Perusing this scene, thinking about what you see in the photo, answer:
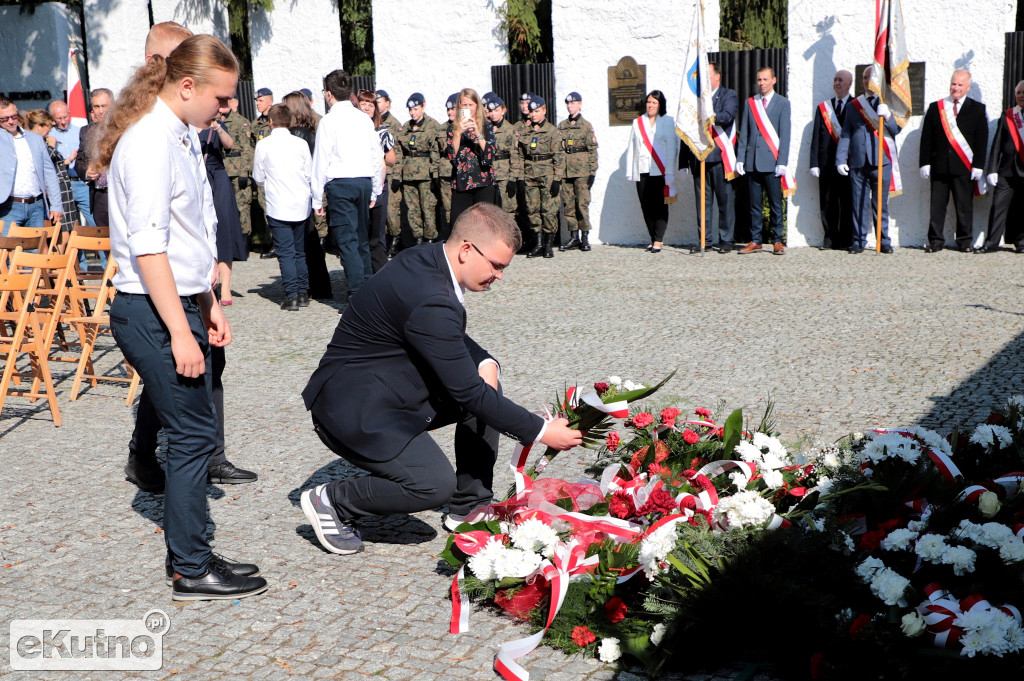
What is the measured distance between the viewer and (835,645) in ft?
10.4

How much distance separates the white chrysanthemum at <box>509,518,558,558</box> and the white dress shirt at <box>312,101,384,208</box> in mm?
6523

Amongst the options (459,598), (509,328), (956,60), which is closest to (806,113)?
(956,60)

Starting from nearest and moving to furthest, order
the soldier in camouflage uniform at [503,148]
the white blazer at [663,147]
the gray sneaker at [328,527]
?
1. the gray sneaker at [328,527]
2. the soldier in camouflage uniform at [503,148]
3. the white blazer at [663,147]

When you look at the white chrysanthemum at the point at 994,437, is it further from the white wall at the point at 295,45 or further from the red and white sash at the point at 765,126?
the white wall at the point at 295,45

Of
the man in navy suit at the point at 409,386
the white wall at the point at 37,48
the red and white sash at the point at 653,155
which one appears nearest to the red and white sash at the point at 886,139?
the red and white sash at the point at 653,155

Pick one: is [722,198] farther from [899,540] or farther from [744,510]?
[899,540]

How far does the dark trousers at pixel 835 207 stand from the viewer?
1330cm

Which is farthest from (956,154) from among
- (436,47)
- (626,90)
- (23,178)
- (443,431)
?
(23,178)

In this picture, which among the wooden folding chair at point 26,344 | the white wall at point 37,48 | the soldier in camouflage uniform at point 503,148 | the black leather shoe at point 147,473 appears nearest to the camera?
the black leather shoe at point 147,473

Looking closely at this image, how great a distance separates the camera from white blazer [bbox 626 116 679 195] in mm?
13859

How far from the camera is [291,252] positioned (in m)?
10.5

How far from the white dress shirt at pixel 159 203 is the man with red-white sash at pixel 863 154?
1047cm

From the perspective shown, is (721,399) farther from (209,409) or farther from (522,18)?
(522,18)

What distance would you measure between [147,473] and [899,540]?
356 cm
